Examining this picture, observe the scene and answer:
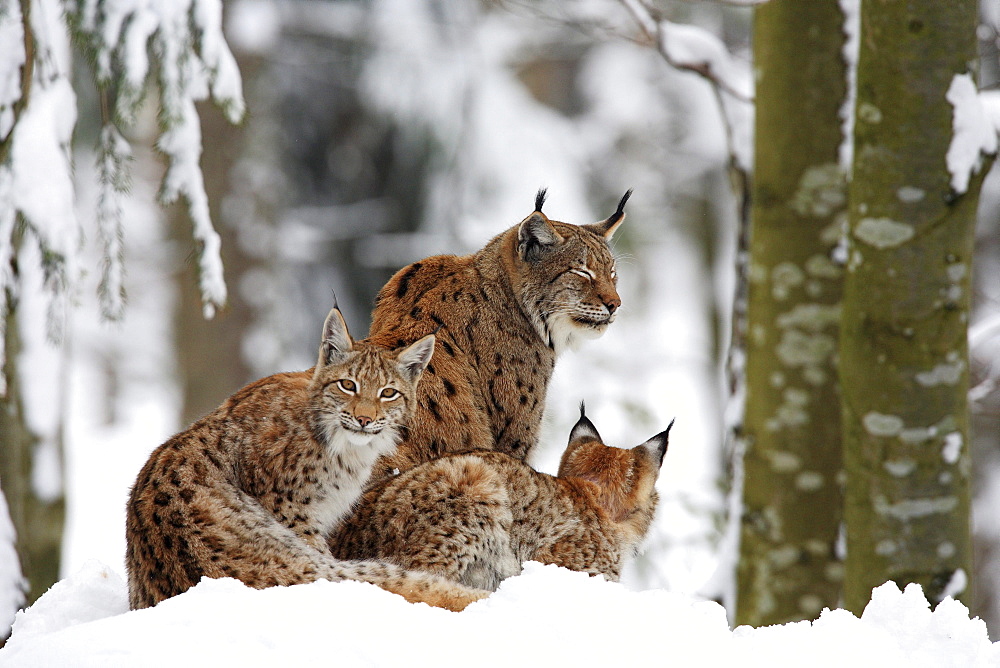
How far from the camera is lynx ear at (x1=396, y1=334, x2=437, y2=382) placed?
367 centimetres

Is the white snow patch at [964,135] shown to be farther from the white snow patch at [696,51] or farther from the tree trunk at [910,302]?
the white snow patch at [696,51]

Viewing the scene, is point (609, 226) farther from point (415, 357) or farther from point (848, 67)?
point (848, 67)

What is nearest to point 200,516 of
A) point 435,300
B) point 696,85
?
point 435,300

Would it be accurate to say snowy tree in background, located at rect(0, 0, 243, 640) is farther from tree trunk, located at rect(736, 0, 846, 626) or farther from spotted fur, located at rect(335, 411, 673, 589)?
tree trunk, located at rect(736, 0, 846, 626)

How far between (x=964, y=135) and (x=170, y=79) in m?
3.44

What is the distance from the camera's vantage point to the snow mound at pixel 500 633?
8.04ft

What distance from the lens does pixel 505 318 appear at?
4348 millimetres

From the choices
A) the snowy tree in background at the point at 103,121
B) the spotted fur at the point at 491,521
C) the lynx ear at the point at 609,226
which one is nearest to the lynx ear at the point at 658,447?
the spotted fur at the point at 491,521

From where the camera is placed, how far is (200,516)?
10.2 feet

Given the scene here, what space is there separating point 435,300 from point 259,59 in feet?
26.7

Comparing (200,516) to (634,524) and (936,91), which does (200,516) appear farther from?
(936,91)

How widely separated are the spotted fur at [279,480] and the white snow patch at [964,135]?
2495mm

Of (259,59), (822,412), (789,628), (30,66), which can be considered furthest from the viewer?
(259,59)

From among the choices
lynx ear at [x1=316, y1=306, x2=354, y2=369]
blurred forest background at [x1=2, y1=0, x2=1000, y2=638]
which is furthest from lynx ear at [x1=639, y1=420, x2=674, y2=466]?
blurred forest background at [x1=2, y1=0, x2=1000, y2=638]
